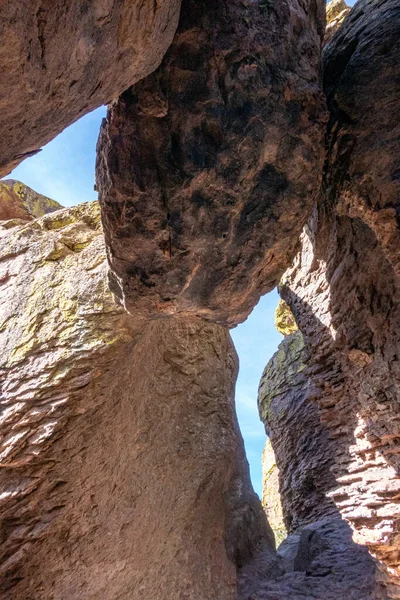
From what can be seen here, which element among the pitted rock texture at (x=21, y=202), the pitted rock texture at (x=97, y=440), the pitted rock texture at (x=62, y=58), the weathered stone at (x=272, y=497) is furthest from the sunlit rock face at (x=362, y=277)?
the weathered stone at (x=272, y=497)

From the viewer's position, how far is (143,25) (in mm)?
2738

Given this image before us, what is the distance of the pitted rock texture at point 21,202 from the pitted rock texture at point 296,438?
6219mm

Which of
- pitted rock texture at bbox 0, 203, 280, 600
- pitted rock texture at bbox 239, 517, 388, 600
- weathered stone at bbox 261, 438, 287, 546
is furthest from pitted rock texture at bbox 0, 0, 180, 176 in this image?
weathered stone at bbox 261, 438, 287, 546

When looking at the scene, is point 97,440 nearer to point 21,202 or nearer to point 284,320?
point 21,202

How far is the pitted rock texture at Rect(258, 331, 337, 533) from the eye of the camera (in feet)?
28.4

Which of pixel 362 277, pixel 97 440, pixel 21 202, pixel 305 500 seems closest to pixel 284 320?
pixel 305 500

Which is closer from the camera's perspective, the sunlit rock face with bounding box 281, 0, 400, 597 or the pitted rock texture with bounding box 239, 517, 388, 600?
the sunlit rock face with bounding box 281, 0, 400, 597

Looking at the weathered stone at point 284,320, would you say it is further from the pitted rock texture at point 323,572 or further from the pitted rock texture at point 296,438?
the pitted rock texture at point 323,572

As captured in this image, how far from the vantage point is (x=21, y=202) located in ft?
A: 29.7

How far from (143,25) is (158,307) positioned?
2.37m

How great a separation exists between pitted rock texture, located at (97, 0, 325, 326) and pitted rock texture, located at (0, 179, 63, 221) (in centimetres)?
537

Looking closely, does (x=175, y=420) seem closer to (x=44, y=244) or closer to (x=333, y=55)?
(x=44, y=244)

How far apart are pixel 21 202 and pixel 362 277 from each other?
698cm

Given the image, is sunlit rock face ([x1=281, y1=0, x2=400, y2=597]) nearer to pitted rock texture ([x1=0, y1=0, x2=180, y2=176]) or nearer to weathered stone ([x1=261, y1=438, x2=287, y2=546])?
pitted rock texture ([x1=0, y1=0, x2=180, y2=176])
